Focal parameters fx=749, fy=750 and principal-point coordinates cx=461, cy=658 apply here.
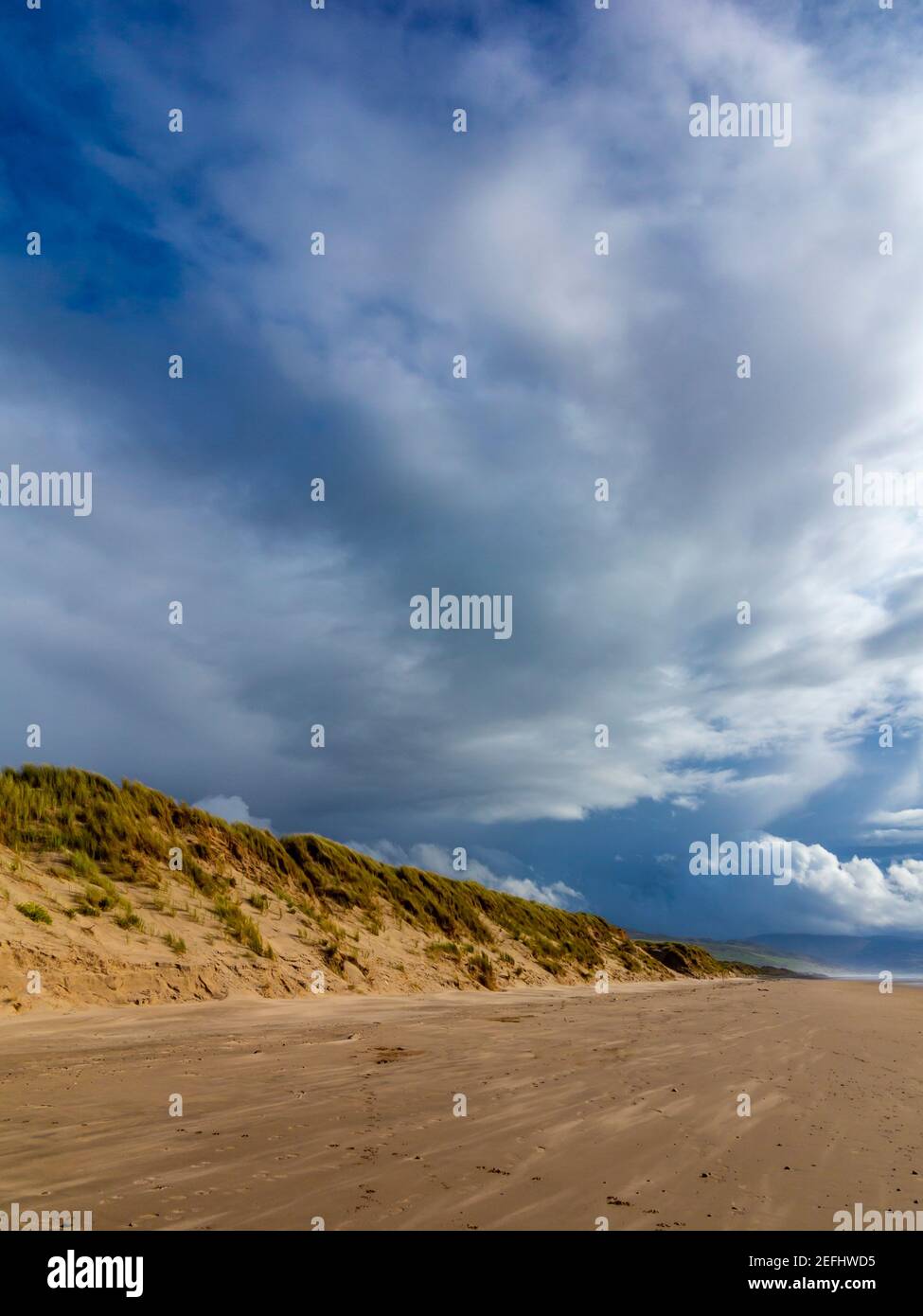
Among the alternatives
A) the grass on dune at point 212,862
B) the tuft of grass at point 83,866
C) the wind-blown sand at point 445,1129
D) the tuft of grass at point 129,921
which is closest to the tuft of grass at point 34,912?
the grass on dune at point 212,862

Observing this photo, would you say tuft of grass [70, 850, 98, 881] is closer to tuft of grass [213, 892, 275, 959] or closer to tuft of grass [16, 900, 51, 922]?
tuft of grass [16, 900, 51, 922]

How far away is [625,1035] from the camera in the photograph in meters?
12.3

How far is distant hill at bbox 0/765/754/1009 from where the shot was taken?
1452 cm

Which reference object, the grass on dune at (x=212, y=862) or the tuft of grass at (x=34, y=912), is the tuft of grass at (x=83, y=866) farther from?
the tuft of grass at (x=34, y=912)

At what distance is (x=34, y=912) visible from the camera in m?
14.8

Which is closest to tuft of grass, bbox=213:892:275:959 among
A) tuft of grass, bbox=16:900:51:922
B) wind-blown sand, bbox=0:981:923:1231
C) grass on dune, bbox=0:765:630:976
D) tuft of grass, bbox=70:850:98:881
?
grass on dune, bbox=0:765:630:976

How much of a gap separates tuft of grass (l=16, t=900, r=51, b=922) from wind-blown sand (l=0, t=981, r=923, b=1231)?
3.48 meters

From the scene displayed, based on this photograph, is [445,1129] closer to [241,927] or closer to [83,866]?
[241,927]

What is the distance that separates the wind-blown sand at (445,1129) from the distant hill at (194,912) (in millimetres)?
2739

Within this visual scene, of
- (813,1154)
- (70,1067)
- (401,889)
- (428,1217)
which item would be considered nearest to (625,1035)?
(813,1154)

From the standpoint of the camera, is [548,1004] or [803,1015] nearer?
[803,1015]
